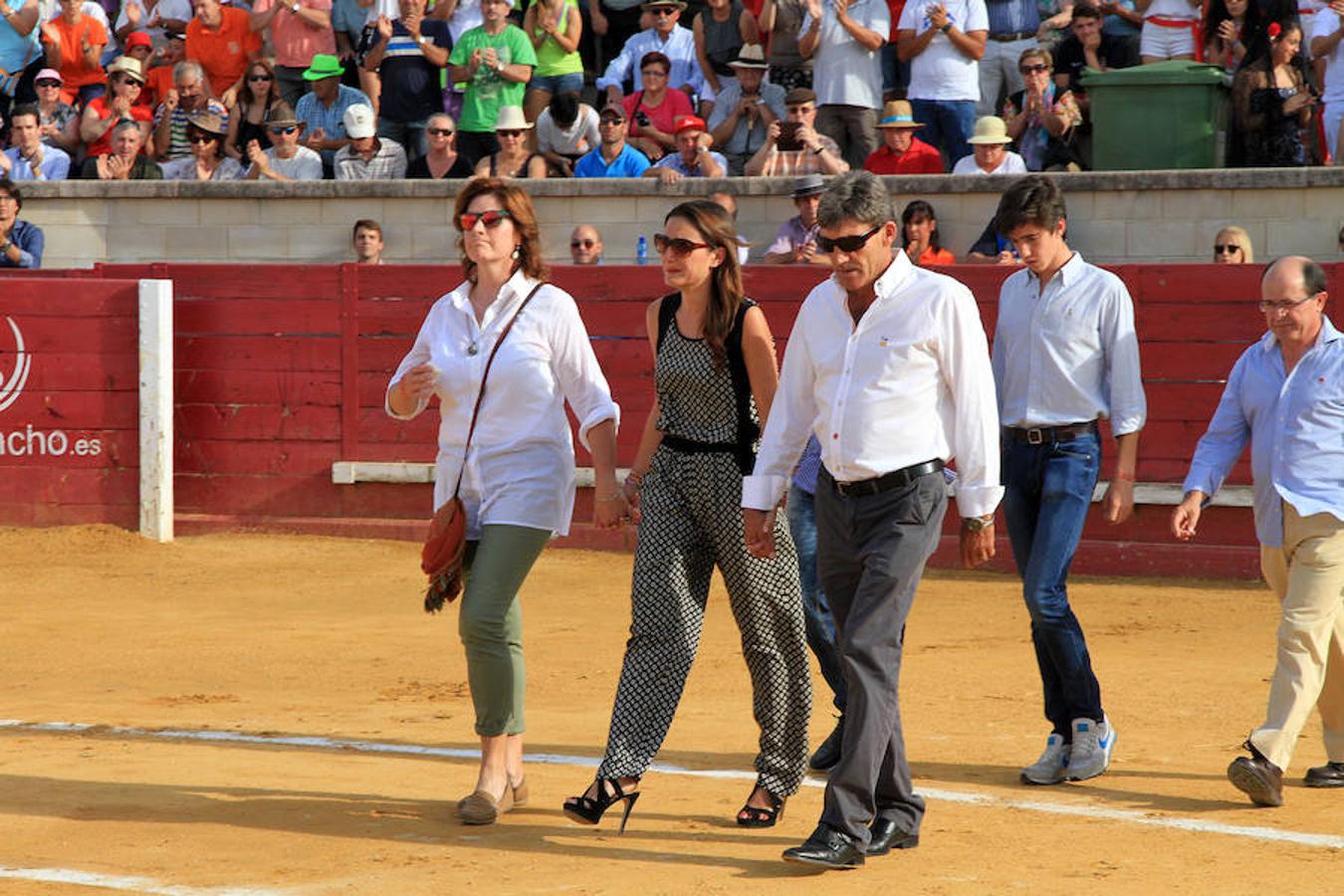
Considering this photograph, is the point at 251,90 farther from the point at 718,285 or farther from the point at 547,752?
the point at 718,285

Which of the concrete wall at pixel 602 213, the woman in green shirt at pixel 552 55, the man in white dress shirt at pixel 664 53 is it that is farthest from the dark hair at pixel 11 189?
the man in white dress shirt at pixel 664 53

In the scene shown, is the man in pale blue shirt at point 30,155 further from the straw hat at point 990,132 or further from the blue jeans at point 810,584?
the blue jeans at point 810,584

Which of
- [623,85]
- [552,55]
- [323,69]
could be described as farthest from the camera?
[323,69]

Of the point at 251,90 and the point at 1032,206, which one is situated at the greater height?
the point at 251,90

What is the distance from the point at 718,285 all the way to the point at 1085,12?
904 centimetres

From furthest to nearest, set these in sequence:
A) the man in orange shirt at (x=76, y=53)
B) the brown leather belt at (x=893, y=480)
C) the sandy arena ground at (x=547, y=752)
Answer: the man in orange shirt at (x=76, y=53), the sandy arena ground at (x=547, y=752), the brown leather belt at (x=893, y=480)

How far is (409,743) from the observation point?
6758 millimetres

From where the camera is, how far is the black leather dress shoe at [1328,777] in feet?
19.7

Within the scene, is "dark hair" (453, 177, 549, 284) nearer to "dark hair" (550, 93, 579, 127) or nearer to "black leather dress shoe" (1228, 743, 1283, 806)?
"black leather dress shoe" (1228, 743, 1283, 806)

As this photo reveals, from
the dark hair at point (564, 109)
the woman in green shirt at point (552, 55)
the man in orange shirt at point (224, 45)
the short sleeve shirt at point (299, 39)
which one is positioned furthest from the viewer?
the man in orange shirt at point (224, 45)

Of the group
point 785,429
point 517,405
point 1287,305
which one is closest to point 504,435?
point 517,405

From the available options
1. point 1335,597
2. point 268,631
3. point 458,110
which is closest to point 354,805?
point 1335,597

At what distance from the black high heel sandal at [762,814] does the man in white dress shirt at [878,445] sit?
1.39ft

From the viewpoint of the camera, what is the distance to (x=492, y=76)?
1453 centimetres
